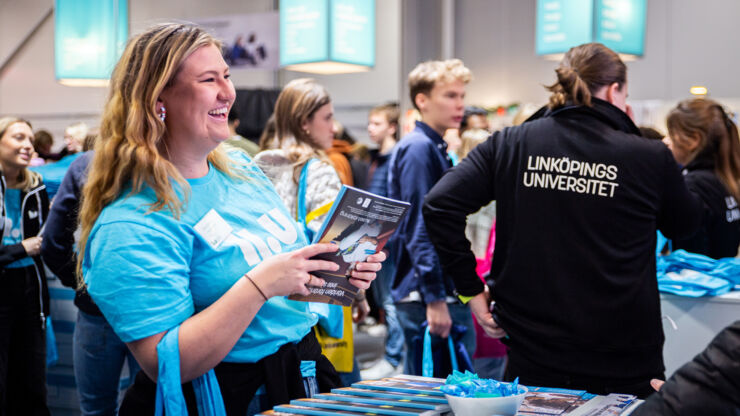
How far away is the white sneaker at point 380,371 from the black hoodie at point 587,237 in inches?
132

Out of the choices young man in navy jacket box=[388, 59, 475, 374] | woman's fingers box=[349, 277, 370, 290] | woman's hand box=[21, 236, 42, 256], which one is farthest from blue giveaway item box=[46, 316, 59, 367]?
woman's fingers box=[349, 277, 370, 290]

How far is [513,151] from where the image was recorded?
91.5 inches

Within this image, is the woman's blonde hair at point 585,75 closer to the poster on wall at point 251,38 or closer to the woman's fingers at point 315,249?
the woman's fingers at point 315,249

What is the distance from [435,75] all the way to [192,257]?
210cm

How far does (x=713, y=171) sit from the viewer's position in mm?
3545

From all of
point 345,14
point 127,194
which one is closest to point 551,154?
point 127,194

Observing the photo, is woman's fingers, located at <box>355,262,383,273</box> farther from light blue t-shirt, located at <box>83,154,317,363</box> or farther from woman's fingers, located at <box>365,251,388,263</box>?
light blue t-shirt, located at <box>83,154,317,363</box>

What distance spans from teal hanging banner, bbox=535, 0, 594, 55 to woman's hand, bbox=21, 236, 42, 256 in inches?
168

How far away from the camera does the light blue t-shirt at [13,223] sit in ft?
13.1

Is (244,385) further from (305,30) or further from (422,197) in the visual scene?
(305,30)

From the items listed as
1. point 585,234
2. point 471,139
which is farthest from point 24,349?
point 585,234

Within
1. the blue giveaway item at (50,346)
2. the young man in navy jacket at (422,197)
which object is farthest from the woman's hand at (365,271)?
the blue giveaway item at (50,346)

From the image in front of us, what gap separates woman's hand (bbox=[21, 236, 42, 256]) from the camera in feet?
12.7

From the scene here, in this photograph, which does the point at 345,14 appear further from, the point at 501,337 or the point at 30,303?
the point at 501,337
